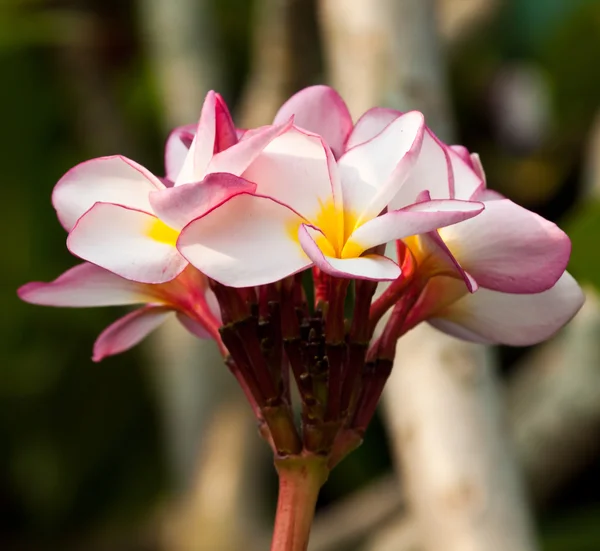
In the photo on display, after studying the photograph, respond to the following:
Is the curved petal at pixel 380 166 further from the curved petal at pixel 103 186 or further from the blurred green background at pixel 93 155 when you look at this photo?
the blurred green background at pixel 93 155

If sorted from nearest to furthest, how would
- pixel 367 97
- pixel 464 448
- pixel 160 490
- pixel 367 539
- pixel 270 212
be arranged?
pixel 270 212 → pixel 464 448 → pixel 367 97 → pixel 367 539 → pixel 160 490

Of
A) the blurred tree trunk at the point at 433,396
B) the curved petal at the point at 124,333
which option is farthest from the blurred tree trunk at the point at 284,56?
the curved petal at the point at 124,333

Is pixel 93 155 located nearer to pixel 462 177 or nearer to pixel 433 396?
pixel 433 396

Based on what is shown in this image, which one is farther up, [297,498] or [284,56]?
[297,498]

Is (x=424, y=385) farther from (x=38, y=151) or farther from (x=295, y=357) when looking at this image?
(x=38, y=151)

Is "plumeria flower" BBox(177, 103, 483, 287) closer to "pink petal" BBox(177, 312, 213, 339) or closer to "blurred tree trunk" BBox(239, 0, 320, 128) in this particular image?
"pink petal" BBox(177, 312, 213, 339)

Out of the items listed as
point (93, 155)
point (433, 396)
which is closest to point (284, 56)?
point (433, 396)

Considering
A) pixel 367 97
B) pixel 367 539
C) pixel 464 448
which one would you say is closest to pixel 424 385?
pixel 464 448

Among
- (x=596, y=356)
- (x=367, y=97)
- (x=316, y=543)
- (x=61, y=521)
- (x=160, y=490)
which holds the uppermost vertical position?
(x=367, y=97)
